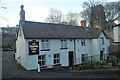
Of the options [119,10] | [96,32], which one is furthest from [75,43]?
[119,10]

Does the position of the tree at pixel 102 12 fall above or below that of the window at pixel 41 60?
above

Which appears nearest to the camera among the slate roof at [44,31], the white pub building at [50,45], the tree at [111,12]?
the white pub building at [50,45]

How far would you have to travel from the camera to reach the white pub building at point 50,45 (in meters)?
14.1

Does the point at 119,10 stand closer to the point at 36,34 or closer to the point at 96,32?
the point at 96,32

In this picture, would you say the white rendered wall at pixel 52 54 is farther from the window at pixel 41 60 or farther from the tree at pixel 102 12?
the tree at pixel 102 12

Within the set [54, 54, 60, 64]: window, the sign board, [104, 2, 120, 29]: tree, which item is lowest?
[54, 54, 60, 64]: window

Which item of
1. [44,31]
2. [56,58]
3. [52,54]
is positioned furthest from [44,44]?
[56,58]

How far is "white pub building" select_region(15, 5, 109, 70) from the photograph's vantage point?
46.2ft

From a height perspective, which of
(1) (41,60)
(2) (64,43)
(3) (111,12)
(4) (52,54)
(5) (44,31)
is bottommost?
(1) (41,60)

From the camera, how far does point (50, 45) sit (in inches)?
624

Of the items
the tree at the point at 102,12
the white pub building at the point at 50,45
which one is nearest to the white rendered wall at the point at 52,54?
the white pub building at the point at 50,45

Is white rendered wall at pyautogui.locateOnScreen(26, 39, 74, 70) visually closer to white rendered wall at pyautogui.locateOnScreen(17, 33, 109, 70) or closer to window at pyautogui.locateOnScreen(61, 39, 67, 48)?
white rendered wall at pyautogui.locateOnScreen(17, 33, 109, 70)

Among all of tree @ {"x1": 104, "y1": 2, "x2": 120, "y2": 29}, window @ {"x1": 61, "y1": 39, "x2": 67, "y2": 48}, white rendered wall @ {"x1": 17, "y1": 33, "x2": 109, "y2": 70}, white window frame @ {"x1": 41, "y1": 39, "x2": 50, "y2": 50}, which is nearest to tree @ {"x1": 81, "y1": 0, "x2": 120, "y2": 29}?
tree @ {"x1": 104, "y1": 2, "x2": 120, "y2": 29}

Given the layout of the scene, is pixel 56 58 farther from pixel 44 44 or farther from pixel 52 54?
pixel 44 44
